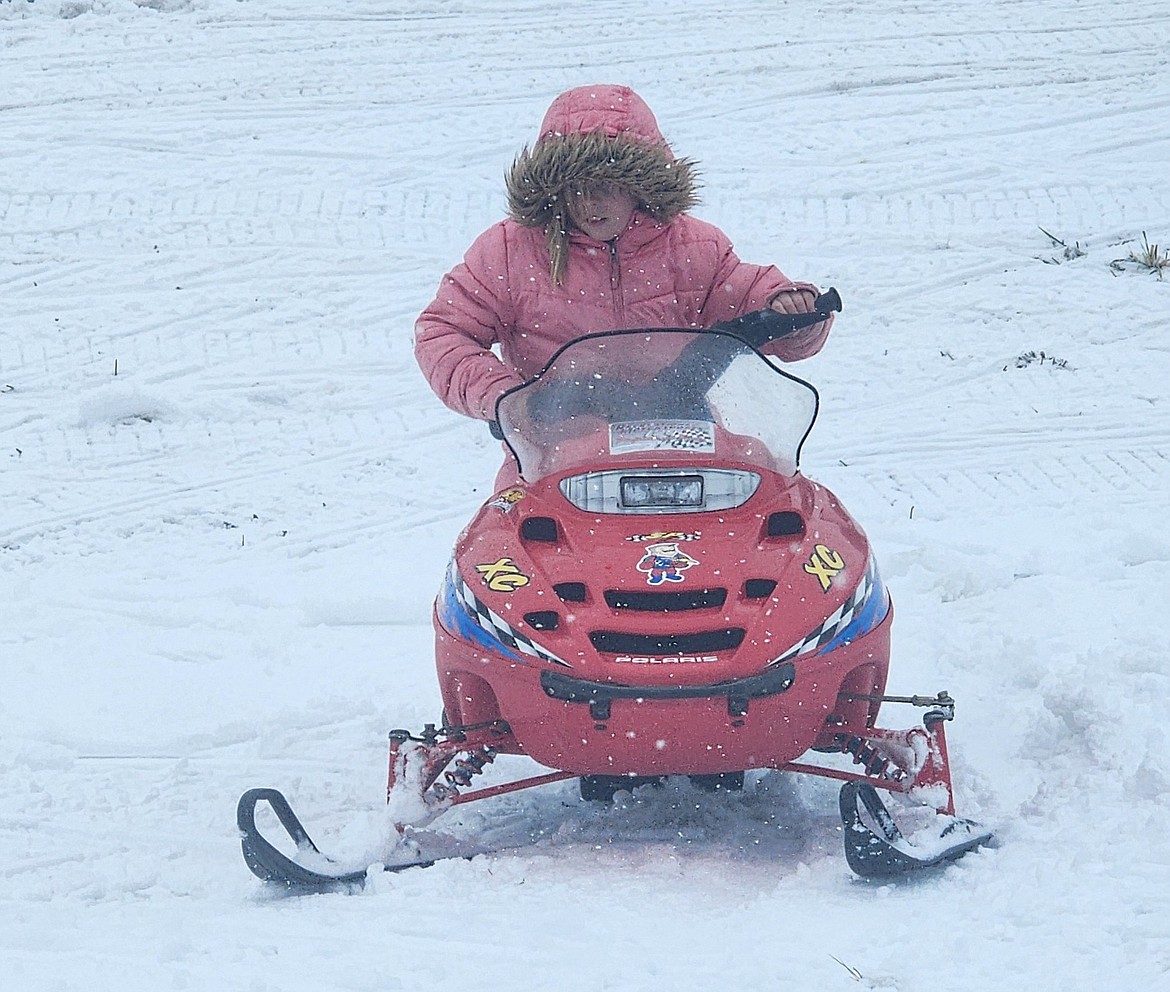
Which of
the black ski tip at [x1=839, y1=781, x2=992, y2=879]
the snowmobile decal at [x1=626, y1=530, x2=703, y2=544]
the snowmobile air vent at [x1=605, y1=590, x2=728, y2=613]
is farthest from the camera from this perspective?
the snowmobile decal at [x1=626, y1=530, x2=703, y2=544]

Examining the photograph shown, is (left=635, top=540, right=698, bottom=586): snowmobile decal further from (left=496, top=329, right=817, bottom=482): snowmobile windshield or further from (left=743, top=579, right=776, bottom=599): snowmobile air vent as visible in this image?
(left=496, top=329, right=817, bottom=482): snowmobile windshield

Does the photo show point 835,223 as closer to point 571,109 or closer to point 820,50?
point 820,50

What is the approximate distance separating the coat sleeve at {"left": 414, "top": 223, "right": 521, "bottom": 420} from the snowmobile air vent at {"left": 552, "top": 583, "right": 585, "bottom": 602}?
1.95ft

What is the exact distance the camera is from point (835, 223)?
8.21 meters

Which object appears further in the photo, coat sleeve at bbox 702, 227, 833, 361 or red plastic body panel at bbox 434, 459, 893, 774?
coat sleeve at bbox 702, 227, 833, 361

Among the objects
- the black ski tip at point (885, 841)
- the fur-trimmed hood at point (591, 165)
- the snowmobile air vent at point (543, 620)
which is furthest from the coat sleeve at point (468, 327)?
the black ski tip at point (885, 841)

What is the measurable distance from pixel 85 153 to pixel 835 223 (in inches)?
174

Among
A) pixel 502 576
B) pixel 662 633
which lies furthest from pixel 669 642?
pixel 502 576

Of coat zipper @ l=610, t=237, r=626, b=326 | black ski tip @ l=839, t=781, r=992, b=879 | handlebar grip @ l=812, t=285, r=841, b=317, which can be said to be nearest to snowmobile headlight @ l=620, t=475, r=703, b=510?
handlebar grip @ l=812, t=285, r=841, b=317

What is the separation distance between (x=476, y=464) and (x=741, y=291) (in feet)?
8.68

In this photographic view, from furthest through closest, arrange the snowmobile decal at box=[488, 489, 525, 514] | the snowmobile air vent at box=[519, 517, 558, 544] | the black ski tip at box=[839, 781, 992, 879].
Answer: the snowmobile decal at box=[488, 489, 525, 514] → the snowmobile air vent at box=[519, 517, 558, 544] → the black ski tip at box=[839, 781, 992, 879]

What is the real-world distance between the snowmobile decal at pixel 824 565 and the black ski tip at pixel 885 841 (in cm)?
42

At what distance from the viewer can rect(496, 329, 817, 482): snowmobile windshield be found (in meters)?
3.36

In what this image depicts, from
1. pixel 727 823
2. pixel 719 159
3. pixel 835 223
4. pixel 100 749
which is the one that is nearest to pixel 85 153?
pixel 719 159
